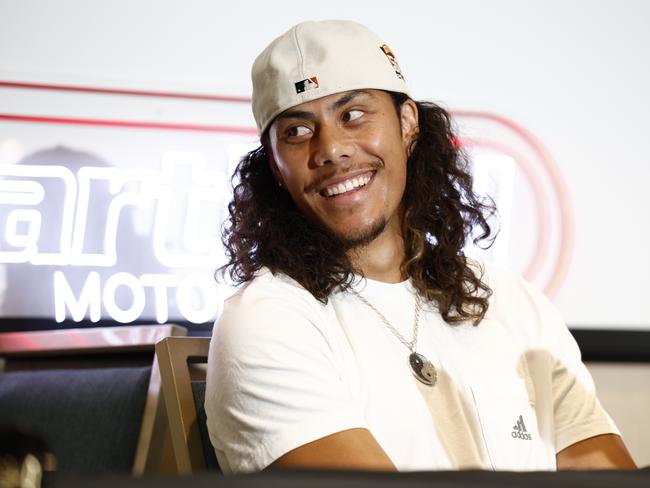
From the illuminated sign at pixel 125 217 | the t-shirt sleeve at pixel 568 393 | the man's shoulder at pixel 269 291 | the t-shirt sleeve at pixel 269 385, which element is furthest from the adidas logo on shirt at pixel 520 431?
the illuminated sign at pixel 125 217

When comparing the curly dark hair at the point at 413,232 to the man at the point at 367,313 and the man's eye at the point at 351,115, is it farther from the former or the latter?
the man's eye at the point at 351,115

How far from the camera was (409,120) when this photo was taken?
193 cm

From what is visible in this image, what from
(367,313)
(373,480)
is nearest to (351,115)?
(367,313)

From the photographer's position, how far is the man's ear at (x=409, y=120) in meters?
1.91

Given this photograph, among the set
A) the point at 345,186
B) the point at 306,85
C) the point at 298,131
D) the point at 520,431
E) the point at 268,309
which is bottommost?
the point at 520,431

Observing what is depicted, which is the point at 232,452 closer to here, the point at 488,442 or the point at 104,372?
the point at 488,442

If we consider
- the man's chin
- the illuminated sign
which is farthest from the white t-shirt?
the illuminated sign

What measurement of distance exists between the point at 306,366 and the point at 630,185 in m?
1.68

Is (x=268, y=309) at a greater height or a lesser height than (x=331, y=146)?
lesser

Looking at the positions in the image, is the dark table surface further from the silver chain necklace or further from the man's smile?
the man's smile

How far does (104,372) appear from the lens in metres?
2.10

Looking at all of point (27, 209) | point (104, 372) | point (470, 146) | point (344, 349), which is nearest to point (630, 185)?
point (470, 146)

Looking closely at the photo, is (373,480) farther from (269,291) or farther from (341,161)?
(341,161)

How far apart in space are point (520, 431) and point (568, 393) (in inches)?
8.8
